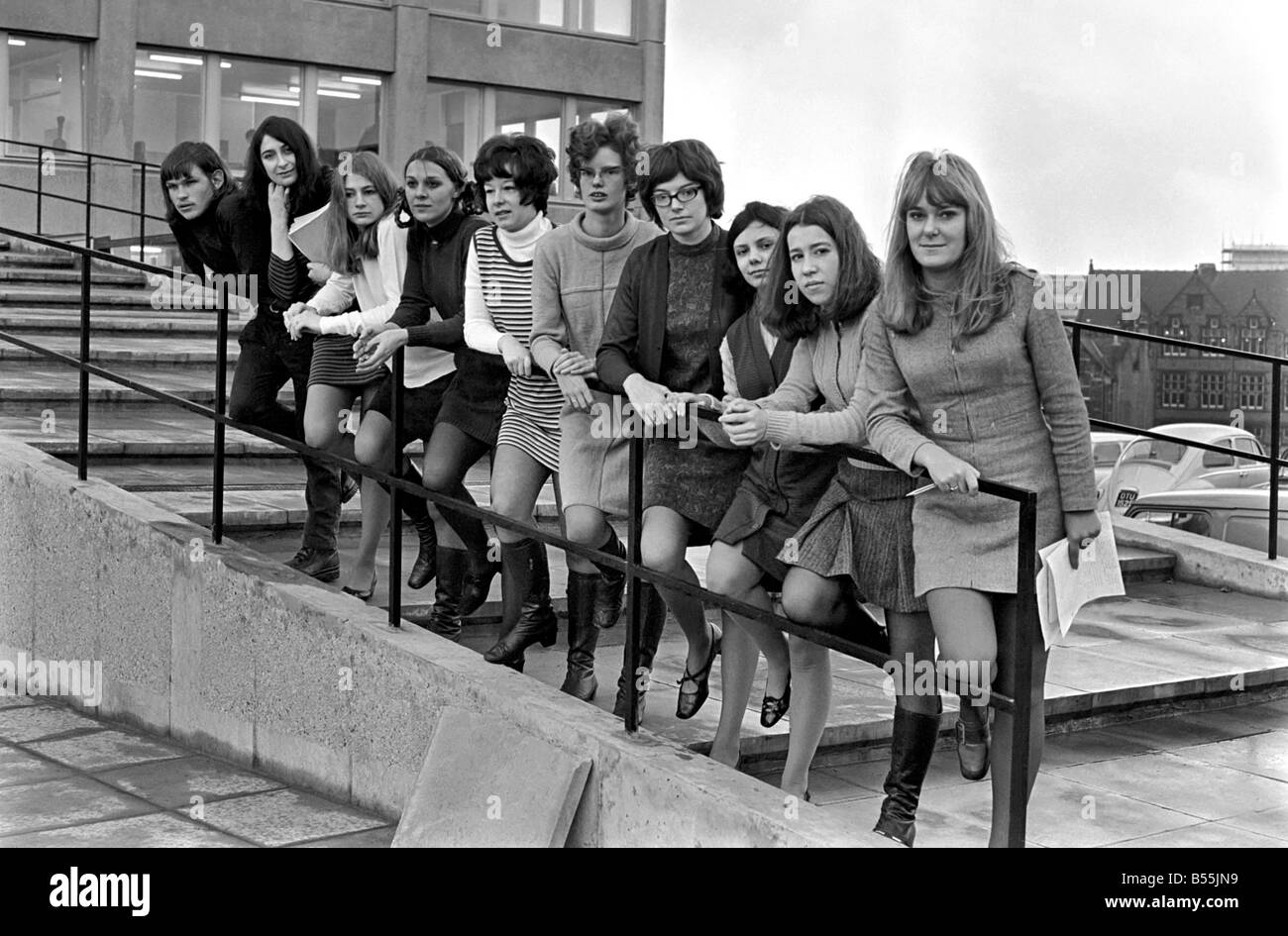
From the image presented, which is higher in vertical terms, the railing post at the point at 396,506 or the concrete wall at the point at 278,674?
the railing post at the point at 396,506

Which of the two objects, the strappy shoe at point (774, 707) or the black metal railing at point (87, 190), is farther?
the black metal railing at point (87, 190)

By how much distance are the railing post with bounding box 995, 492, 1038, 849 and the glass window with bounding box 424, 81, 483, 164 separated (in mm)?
25440

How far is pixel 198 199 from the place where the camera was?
632 centimetres

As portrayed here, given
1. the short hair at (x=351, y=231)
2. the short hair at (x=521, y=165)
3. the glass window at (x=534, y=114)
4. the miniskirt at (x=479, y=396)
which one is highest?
the glass window at (x=534, y=114)

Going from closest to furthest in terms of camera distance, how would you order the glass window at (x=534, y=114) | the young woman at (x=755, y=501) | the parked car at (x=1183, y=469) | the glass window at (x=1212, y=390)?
1. the young woman at (x=755, y=501)
2. the parked car at (x=1183, y=469)
3. the glass window at (x=534, y=114)
4. the glass window at (x=1212, y=390)

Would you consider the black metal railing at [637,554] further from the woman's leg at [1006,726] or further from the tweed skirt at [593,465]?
the tweed skirt at [593,465]

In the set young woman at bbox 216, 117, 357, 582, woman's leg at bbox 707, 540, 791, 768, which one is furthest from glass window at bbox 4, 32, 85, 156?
woman's leg at bbox 707, 540, 791, 768

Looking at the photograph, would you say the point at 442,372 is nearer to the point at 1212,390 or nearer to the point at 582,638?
the point at 582,638

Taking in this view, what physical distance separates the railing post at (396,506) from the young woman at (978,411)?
2030mm

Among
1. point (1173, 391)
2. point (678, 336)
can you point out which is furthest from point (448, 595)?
point (1173, 391)

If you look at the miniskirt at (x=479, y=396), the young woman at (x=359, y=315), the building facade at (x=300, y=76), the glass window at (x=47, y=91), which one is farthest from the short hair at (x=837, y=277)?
the glass window at (x=47, y=91)

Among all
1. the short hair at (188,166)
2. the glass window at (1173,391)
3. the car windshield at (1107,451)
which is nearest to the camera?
the short hair at (188,166)

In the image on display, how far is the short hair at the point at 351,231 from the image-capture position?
580 cm
